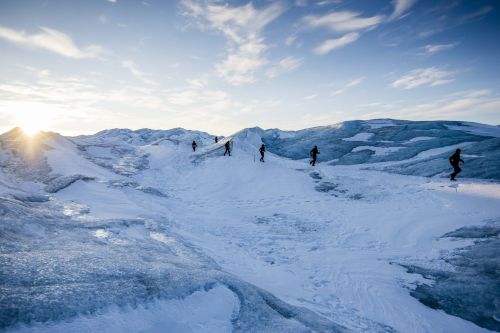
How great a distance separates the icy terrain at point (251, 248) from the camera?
15.0ft

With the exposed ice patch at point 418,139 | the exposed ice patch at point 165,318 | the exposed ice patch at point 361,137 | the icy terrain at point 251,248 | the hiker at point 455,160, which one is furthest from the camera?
the exposed ice patch at point 361,137

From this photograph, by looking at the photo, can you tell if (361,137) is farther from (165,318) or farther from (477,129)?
(165,318)

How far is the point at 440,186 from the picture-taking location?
1717 centimetres

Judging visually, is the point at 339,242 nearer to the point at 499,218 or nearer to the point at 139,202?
the point at 499,218

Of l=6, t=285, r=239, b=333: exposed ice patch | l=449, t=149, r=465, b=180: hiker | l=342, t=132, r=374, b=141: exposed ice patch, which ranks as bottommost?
l=6, t=285, r=239, b=333: exposed ice patch

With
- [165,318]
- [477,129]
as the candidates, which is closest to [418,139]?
[477,129]

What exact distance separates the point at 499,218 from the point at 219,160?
23.0 meters

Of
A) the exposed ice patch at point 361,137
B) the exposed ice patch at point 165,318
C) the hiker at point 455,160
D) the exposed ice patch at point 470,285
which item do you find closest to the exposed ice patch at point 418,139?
the exposed ice patch at point 361,137

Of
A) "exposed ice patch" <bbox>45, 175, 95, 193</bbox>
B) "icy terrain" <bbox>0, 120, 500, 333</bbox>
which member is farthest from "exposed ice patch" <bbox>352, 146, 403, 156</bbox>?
"exposed ice patch" <bbox>45, 175, 95, 193</bbox>

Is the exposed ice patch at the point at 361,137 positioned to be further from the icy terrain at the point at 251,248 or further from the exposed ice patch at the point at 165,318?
the exposed ice patch at the point at 165,318

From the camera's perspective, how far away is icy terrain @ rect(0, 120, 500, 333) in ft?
15.0

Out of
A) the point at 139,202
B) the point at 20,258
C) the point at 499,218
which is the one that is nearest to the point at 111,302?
the point at 20,258

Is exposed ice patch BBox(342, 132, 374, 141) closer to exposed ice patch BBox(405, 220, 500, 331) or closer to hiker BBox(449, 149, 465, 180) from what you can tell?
hiker BBox(449, 149, 465, 180)

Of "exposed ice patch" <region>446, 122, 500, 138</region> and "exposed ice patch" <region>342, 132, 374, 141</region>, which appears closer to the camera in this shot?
"exposed ice patch" <region>446, 122, 500, 138</region>
